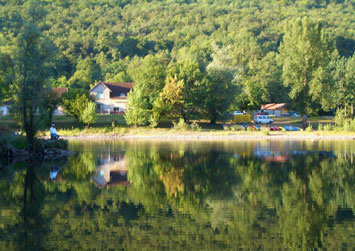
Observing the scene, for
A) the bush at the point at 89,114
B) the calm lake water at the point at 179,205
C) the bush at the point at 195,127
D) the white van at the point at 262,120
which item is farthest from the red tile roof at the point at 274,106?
the calm lake water at the point at 179,205

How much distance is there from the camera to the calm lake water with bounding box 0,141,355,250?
1334cm

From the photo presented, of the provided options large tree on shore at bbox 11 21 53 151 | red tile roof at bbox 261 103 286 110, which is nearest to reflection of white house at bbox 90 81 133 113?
red tile roof at bbox 261 103 286 110

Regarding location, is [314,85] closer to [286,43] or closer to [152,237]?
[286,43]

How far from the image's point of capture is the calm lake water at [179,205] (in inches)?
525

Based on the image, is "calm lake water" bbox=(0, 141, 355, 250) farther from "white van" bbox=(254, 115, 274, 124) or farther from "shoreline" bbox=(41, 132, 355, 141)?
"white van" bbox=(254, 115, 274, 124)

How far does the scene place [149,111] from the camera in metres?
65.7

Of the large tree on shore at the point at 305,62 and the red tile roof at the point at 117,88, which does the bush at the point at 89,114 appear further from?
the large tree on shore at the point at 305,62

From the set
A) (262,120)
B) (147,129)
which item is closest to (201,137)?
(147,129)

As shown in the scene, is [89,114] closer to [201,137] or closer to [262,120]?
[201,137]

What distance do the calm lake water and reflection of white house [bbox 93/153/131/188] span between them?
0.05 metres

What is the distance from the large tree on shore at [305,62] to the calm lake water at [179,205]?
1566 inches

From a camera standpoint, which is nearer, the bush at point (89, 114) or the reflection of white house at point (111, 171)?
the reflection of white house at point (111, 171)

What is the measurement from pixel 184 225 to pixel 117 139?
42900 millimetres

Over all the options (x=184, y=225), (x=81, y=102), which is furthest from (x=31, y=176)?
(x=81, y=102)
